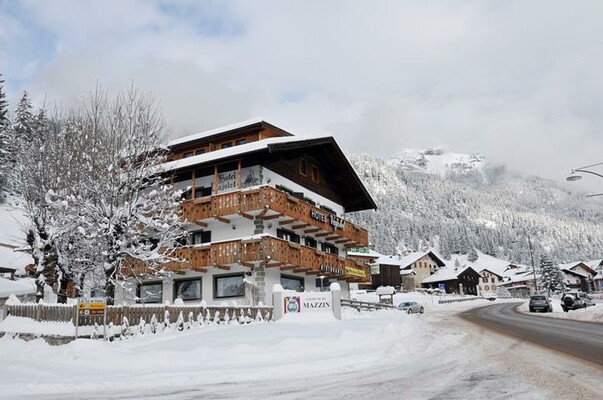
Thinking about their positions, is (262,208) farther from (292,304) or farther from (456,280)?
(456,280)

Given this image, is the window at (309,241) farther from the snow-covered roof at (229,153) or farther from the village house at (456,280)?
the village house at (456,280)

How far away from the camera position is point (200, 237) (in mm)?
30188

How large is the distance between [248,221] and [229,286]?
382 centimetres

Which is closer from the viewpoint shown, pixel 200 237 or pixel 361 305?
pixel 200 237

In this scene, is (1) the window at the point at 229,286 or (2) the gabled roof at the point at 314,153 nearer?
(2) the gabled roof at the point at 314,153

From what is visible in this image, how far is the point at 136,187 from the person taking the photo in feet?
73.3

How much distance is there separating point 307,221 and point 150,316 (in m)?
13.3

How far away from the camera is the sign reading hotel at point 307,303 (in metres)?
24.0

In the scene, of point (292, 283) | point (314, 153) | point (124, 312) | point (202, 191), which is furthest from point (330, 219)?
point (124, 312)

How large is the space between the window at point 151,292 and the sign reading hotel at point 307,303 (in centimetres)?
1046

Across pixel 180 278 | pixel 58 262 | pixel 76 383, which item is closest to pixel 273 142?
pixel 180 278

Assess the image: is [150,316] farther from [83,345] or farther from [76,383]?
[76,383]

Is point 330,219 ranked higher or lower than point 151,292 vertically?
higher

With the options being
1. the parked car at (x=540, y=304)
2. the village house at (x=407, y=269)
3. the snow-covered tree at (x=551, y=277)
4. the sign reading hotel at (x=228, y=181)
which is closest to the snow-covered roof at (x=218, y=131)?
the sign reading hotel at (x=228, y=181)
